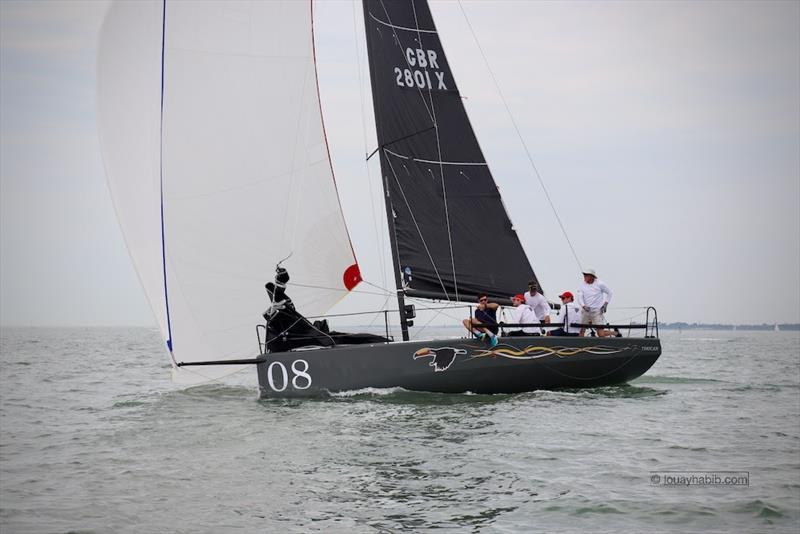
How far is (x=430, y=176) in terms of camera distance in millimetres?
16562

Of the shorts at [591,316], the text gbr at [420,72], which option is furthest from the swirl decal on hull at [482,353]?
the text gbr at [420,72]

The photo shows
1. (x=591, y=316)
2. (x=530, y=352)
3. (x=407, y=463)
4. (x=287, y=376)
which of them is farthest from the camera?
(x=591, y=316)

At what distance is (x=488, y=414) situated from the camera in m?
12.9

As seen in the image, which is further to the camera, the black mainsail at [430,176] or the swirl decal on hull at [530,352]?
the black mainsail at [430,176]

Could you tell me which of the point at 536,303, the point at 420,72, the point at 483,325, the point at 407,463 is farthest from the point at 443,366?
the point at 420,72

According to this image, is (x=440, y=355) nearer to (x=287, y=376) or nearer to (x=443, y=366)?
(x=443, y=366)

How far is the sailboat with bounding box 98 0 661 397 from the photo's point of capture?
14680mm

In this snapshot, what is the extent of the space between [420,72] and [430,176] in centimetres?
204

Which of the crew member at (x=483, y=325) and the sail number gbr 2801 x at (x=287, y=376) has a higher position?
the crew member at (x=483, y=325)

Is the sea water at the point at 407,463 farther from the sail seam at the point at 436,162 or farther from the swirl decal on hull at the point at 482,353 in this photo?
the sail seam at the point at 436,162

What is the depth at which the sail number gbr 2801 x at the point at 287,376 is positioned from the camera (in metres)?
14.6

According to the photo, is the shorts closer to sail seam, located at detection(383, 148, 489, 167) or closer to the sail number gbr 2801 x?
sail seam, located at detection(383, 148, 489, 167)

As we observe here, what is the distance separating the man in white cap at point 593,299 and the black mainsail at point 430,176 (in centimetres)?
160

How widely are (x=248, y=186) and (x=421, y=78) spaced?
386 cm
